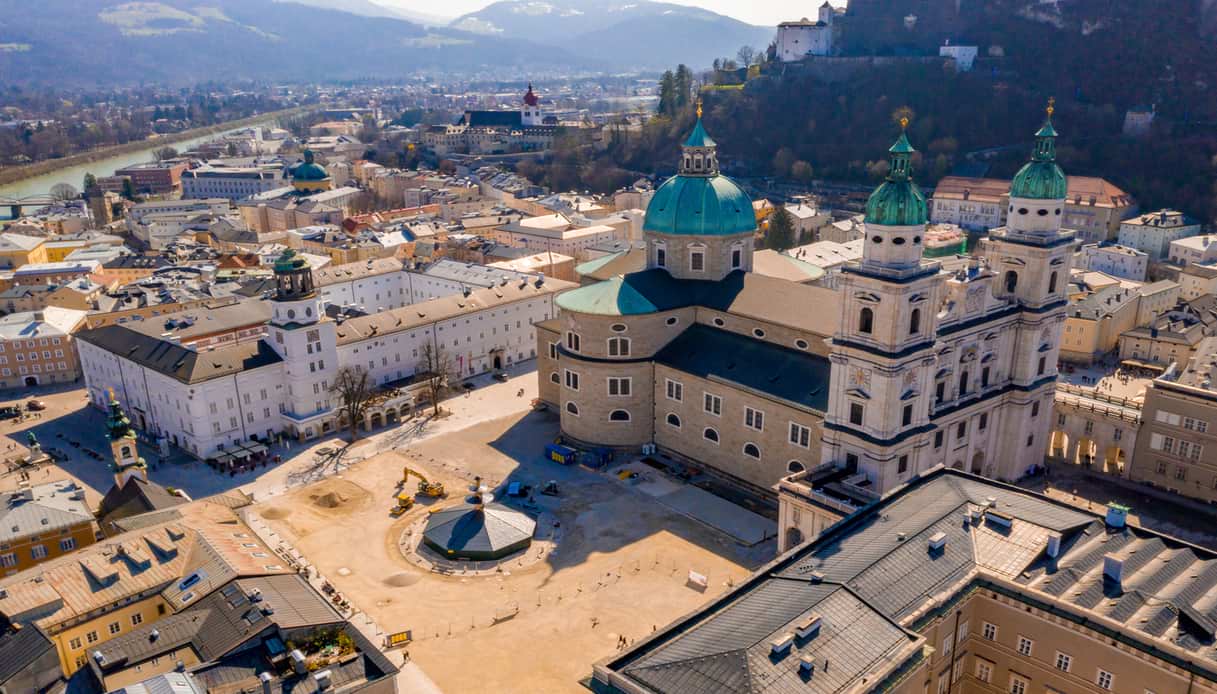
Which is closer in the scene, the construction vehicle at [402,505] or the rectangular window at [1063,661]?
the rectangular window at [1063,661]

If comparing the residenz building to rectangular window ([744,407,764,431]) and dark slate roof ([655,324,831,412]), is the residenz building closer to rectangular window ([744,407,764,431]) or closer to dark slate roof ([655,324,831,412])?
dark slate roof ([655,324,831,412])

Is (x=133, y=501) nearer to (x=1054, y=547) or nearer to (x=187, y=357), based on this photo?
(x=187, y=357)

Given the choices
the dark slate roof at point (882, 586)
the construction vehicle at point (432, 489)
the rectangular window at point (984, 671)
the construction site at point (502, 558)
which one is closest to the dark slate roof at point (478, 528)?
the construction site at point (502, 558)

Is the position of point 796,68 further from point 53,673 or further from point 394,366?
point 53,673

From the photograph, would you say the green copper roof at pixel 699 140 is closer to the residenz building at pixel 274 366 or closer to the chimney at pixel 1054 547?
the residenz building at pixel 274 366

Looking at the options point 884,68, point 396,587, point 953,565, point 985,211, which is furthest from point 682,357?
point 884,68

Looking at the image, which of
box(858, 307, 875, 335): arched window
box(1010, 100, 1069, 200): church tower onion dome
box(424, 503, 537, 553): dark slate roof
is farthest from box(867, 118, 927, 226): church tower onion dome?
box(424, 503, 537, 553): dark slate roof
